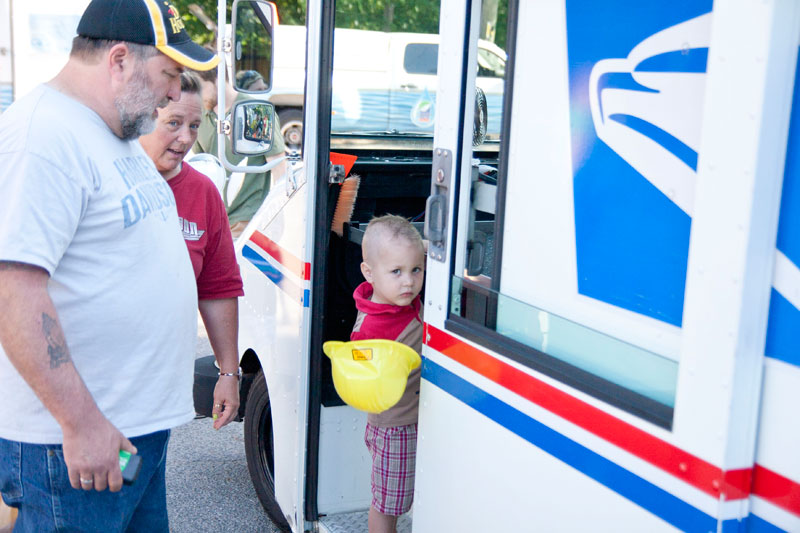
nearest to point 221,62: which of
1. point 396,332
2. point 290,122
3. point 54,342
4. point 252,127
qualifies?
point 252,127

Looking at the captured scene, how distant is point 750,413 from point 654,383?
20cm

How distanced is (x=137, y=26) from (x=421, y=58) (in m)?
1.65

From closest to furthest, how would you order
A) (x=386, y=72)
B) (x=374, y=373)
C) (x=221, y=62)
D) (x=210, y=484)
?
(x=374, y=373) < (x=221, y=62) < (x=386, y=72) < (x=210, y=484)

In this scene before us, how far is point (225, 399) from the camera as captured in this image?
255 centimetres

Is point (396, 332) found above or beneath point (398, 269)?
beneath

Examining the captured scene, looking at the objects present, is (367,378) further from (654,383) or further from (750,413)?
(750,413)

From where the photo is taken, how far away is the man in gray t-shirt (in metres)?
1.57

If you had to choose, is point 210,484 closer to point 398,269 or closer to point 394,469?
point 394,469

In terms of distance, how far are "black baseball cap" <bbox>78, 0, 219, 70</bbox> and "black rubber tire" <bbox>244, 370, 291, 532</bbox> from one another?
1774 millimetres

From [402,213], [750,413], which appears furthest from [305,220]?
[750,413]

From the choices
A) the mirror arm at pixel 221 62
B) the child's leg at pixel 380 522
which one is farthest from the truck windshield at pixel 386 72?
the child's leg at pixel 380 522

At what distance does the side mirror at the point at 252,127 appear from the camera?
9.20ft

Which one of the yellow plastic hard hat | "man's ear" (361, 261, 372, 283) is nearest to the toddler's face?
"man's ear" (361, 261, 372, 283)

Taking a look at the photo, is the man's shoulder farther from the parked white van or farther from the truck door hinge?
the parked white van
